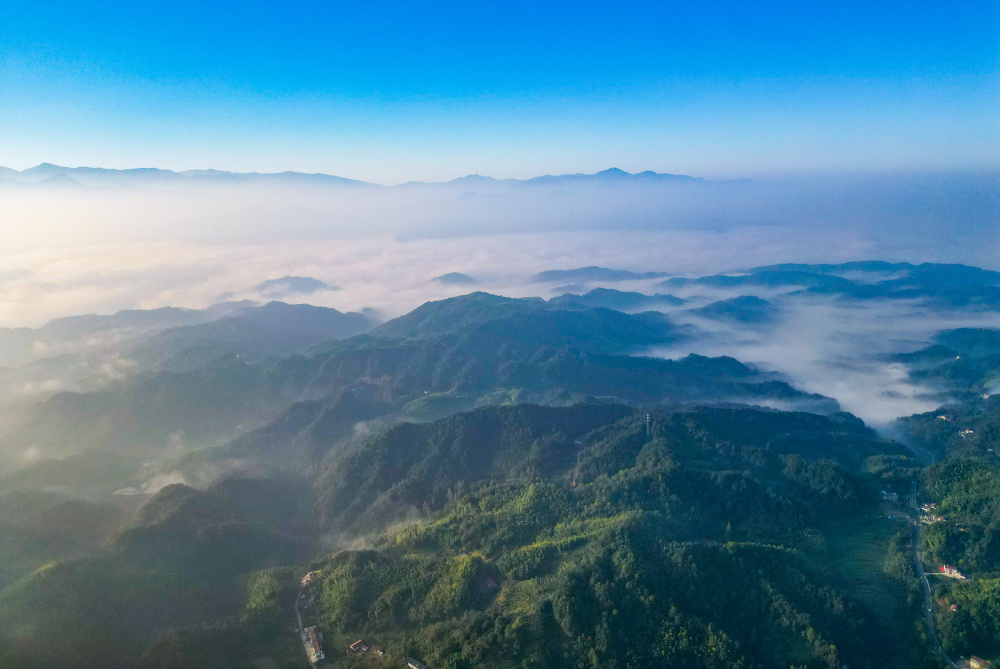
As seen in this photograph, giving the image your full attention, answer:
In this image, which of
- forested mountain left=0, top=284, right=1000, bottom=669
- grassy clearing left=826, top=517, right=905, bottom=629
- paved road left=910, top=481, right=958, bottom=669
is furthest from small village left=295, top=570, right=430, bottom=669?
paved road left=910, top=481, right=958, bottom=669

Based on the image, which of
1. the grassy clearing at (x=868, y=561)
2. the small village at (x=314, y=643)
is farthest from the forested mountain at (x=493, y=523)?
the small village at (x=314, y=643)

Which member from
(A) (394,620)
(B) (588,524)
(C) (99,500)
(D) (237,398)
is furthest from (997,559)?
(D) (237,398)

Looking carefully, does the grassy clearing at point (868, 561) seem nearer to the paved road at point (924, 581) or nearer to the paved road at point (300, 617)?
the paved road at point (924, 581)

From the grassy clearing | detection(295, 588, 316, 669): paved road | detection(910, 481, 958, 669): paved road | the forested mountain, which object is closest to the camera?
the forested mountain

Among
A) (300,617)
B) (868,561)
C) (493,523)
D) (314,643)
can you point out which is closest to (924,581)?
(868,561)

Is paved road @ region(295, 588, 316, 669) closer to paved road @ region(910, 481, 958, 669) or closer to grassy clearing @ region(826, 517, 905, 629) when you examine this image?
grassy clearing @ region(826, 517, 905, 629)

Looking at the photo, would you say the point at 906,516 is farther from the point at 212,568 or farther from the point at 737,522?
the point at 212,568

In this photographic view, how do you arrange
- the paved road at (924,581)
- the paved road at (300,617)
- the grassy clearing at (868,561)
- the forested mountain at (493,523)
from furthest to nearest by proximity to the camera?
the grassy clearing at (868,561)
the paved road at (300,617)
the paved road at (924,581)
the forested mountain at (493,523)

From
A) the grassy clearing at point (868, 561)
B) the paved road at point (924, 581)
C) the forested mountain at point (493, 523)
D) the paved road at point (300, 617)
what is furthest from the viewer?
the grassy clearing at point (868, 561)

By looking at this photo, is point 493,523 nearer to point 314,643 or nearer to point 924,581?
point 314,643
